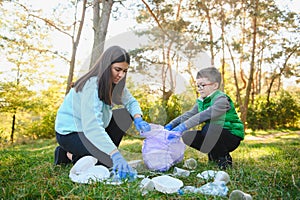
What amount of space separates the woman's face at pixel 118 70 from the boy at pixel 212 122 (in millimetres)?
590

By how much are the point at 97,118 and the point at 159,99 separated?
0.54m

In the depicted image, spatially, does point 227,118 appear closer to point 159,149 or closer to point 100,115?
point 159,149

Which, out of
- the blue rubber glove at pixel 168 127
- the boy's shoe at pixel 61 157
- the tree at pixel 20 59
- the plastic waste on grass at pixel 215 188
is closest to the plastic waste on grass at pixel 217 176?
the plastic waste on grass at pixel 215 188

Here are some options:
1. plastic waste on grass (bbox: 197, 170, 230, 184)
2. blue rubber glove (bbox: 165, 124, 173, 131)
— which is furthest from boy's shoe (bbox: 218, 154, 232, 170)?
blue rubber glove (bbox: 165, 124, 173, 131)

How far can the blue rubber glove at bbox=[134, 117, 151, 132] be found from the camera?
7.23 feet

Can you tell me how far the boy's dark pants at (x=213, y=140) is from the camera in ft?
8.11

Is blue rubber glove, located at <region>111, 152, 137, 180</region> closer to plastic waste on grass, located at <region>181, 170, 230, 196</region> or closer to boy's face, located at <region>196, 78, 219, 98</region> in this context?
plastic waste on grass, located at <region>181, 170, 230, 196</region>

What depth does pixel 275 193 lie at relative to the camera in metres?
1.55

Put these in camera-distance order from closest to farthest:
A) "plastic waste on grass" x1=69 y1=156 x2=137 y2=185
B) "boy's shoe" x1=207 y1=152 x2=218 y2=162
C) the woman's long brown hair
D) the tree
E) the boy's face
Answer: "plastic waste on grass" x1=69 y1=156 x2=137 y2=185 < the woman's long brown hair < the boy's face < "boy's shoe" x1=207 y1=152 x2=218 y2=162 < the tree

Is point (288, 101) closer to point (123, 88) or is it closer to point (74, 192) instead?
point (123, 88)

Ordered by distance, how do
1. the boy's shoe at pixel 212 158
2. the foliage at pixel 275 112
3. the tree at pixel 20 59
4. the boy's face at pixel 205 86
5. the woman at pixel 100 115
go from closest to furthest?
1. the woman at pixel 100 115
2. the boy's face at pixel 205 86
3. the boy's shoe at pixel 212 158
4. the tree at pixel 20 59
5. the foliage at pixel 275 112

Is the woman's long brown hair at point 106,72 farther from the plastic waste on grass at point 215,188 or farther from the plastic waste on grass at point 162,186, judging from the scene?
the plastic waste on grass at point 215,188

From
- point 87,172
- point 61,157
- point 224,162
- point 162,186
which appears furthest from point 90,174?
point 224,162

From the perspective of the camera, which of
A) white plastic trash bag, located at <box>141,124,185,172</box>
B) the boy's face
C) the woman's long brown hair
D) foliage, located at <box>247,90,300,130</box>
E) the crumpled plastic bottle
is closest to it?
the crumpled plastic bottle
